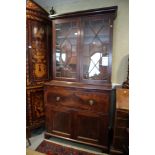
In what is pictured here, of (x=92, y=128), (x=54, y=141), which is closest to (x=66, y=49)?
(x=92, y=128)

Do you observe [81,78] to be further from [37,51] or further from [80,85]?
[37,51]

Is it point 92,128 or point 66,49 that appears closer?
point 92,128

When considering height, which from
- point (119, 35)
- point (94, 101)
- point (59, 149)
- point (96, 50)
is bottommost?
point (59, 149)

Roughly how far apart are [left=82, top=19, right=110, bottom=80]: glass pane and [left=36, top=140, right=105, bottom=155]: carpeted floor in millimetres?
1080

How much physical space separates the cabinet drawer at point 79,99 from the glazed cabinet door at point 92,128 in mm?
106

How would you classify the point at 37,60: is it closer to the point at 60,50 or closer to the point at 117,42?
the point at 60,50

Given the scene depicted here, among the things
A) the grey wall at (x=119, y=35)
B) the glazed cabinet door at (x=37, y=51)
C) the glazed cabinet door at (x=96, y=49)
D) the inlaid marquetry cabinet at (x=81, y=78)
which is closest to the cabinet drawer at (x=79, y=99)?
the inlaid marquetry cabinet at (x=81, y=78)

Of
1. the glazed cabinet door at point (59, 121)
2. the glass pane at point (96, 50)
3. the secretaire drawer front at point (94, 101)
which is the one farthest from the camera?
the glazed cabinet door at point (59, 121)

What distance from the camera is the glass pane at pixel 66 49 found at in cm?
245

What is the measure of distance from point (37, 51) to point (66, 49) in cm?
49

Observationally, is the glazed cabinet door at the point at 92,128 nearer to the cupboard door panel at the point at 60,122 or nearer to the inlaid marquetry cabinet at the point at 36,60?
the cupboard door panel at the point at 60,122

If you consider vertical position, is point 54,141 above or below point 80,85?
below

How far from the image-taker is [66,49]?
2.54 meters
